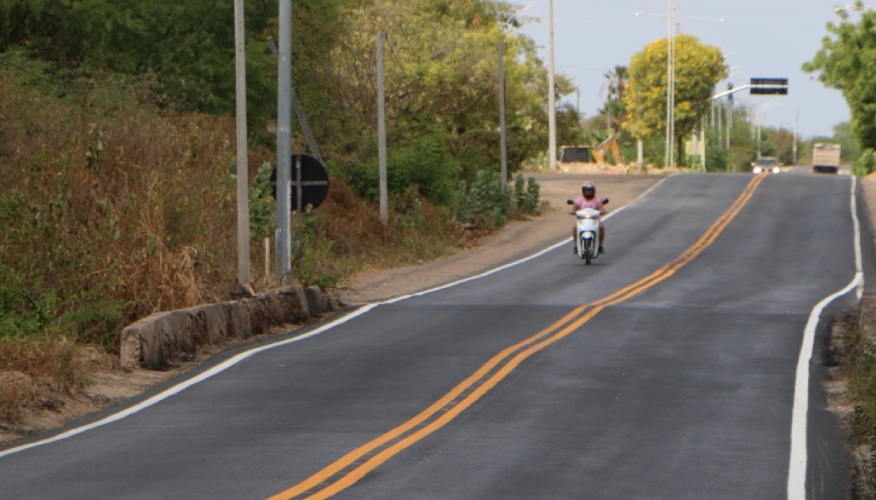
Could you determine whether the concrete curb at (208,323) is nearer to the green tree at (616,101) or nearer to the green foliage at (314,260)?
the green foliage at (314,260)

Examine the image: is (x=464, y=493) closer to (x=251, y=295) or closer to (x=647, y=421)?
(x=647, y=421)

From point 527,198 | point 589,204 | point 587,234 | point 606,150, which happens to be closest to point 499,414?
point 589,204

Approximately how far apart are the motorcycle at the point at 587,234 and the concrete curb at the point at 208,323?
10366mm

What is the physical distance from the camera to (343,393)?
14.8m

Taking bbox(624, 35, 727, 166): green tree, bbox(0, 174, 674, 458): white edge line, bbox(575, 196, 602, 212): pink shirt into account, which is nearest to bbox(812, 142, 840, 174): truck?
bbox(624, 35, 727, 166): green tree

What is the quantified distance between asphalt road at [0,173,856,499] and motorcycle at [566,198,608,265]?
580 centimetres

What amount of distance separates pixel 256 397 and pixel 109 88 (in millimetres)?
18612

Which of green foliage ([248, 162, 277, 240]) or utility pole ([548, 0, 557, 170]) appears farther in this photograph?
utility pole ([548, 0, 557, 170])

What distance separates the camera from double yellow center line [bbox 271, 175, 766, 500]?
10289 millimetres

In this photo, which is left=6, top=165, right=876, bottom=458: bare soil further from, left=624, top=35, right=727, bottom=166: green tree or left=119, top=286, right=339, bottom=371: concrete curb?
left=624, top=35, right=727, bottom=166: green tree

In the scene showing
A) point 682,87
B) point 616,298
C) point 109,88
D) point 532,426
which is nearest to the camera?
point 532,426

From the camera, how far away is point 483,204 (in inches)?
1812

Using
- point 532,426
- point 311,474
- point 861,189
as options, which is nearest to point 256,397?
point 532,426

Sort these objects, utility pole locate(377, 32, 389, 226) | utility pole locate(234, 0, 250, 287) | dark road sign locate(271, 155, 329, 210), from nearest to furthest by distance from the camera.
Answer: utility pole locate(234, 0, 250, 287), dark road sign locate(271, 155, 329, 210), utility pole locate(377, 32, 389, 226)
